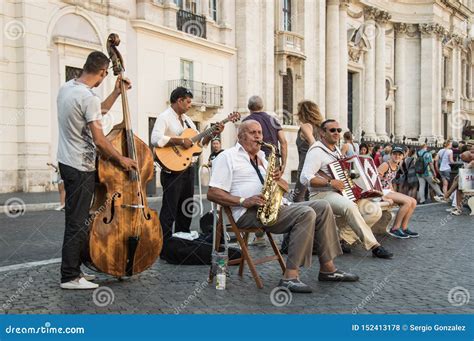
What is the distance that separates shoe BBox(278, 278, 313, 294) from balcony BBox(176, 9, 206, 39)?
1998 cm

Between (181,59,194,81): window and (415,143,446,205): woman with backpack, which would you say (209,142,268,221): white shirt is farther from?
(181,59,194,81): window

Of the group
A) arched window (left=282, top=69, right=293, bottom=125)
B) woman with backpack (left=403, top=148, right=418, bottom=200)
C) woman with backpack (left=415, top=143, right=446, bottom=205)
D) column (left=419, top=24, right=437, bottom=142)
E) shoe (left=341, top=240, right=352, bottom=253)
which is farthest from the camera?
column (left=419, top=24, right=437, bottom=142)

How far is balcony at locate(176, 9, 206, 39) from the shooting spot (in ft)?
80.5

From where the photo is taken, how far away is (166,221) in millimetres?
7406

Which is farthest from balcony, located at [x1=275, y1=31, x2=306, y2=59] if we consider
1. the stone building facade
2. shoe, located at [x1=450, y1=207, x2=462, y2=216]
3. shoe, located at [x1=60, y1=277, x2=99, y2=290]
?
shoe, located at [x1=60, y1=277, x2=99, y2=290]

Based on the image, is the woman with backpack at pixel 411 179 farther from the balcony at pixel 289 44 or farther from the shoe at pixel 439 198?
the balcony at pixel 289 44

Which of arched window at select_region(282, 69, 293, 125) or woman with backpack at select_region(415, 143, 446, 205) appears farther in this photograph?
arched window at select_region(282, 69, 293, 125)

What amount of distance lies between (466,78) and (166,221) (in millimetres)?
55611

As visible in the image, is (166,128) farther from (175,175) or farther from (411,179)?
(411,179)

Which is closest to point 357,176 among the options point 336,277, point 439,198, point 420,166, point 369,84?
point 336,277

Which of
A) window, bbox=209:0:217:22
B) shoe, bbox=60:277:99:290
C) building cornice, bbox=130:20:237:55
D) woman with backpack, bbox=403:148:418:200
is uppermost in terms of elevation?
window, bbox=209:0:217:22

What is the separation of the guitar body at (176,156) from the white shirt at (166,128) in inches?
3.1

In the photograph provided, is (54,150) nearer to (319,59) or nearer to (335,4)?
(319,59)

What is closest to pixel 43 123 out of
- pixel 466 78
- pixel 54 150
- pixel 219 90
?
pixel 54 150
